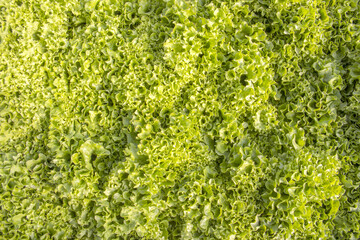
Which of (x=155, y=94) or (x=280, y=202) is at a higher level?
(x=155, y=94)

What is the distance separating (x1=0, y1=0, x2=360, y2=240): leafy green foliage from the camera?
280cm

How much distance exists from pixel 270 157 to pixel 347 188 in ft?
2.82

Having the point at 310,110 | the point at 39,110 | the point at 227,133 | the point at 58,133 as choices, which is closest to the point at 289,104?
the point at 310,110

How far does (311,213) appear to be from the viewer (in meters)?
2.69

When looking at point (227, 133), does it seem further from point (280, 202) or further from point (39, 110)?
point (39, 110)

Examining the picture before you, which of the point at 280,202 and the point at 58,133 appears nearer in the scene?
the point at 280,202

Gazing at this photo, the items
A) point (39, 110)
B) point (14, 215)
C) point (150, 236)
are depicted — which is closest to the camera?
point (150, 236)

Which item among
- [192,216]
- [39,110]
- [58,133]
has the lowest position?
[192,216]

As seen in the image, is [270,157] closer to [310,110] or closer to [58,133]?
[310,110]

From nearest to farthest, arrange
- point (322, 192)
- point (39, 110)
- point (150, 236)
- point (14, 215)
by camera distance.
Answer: point (322, 192), point (150, 236), point (14, 215), point (39, 110)

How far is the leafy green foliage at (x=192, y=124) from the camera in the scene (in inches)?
110

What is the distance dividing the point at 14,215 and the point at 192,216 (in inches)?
82.3

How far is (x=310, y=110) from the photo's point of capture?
295cm

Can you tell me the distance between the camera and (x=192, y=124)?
115 inches
